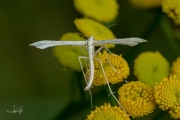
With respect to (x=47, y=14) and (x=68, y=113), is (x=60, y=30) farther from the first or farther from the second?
(x=68, y=113)

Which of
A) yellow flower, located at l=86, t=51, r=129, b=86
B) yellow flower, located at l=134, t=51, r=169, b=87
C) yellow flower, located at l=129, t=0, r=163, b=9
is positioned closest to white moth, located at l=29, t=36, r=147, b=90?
yellow flower, located at l=86, t=51, r=129, b=86

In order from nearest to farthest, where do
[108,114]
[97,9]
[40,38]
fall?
[108,114] < [97,9] < [40,38]

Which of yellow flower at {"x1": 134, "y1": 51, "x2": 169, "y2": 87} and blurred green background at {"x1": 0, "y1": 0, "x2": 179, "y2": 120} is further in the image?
blurred green background at {"x1": 0, "y1": 0, "x2": 179, "y2": 120}

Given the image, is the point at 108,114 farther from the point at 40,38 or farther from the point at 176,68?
the point at 40,38

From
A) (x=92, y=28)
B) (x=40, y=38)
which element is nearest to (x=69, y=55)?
(x=92, y=28)

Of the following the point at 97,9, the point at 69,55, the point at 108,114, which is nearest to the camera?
the point at 108,114

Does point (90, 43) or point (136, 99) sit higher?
point (90, 43)

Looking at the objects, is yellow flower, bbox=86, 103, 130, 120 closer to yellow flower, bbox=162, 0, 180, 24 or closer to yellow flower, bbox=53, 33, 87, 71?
yellow flower, bbox=53, 33, 87, 71
